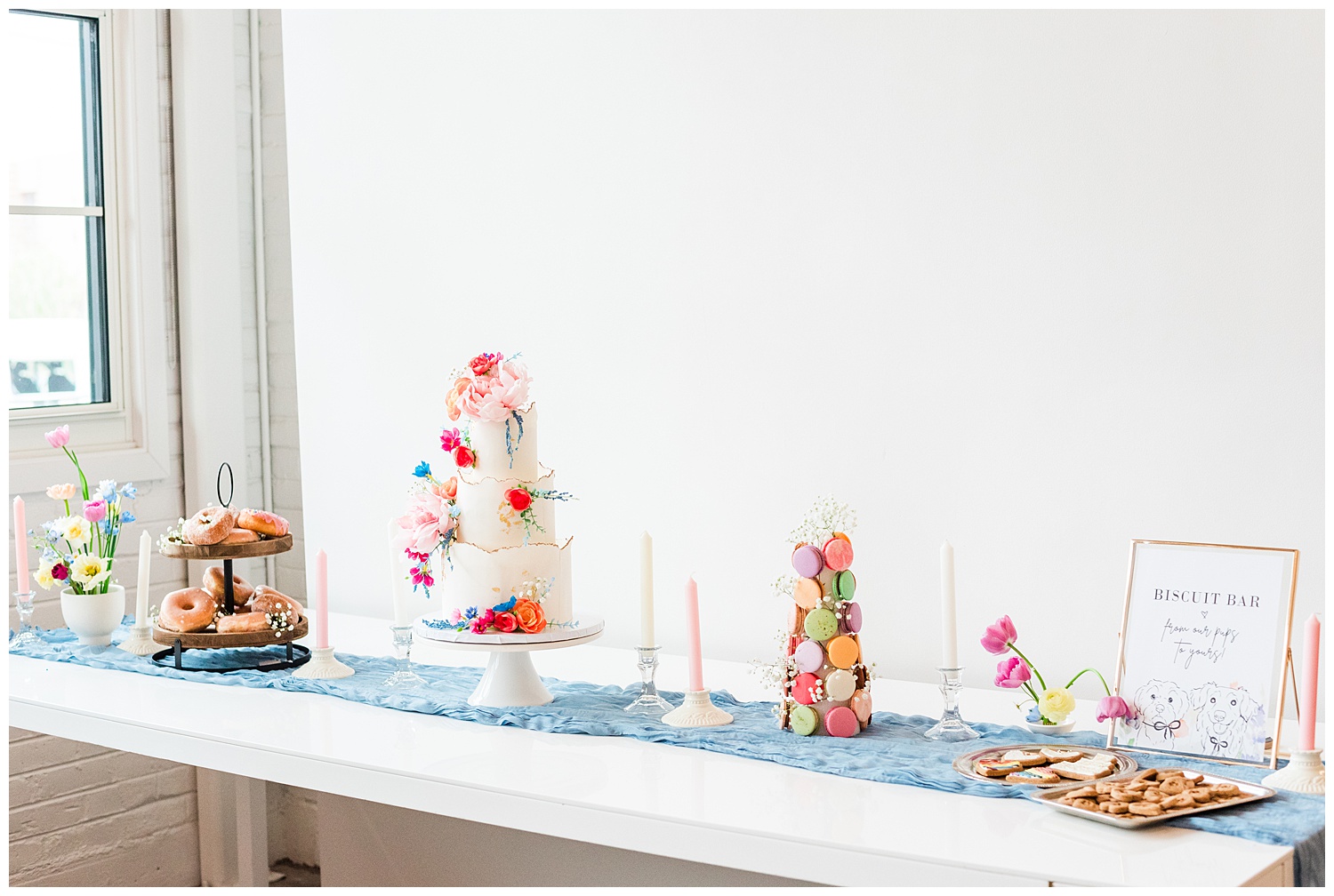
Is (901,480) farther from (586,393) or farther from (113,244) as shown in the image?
(113,244)

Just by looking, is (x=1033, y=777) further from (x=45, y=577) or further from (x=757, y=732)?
(x=45, y=577)

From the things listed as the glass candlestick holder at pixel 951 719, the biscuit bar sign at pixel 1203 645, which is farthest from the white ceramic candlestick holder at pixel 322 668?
the biscuit bar sign at pixel 1203 645

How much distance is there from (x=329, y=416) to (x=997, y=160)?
1371 millimetres

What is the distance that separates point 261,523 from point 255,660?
21 centimetres

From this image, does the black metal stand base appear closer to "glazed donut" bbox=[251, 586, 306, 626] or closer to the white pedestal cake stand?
"glazed donut" bbox=[251, 586, 306, 626]

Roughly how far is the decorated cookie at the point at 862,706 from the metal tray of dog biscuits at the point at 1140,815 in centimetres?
28

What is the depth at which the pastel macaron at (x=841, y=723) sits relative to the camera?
5.17 feet

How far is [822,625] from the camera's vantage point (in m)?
1.57

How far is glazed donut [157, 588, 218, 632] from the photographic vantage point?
202 centimetres

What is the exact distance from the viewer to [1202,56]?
5.60 ft

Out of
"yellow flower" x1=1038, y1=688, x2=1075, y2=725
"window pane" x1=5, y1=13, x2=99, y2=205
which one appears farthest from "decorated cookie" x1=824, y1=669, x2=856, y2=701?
"window pane" x1=5, y1=13, x2=99, y2=205

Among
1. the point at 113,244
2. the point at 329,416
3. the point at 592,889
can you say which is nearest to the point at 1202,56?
the point at 592,889

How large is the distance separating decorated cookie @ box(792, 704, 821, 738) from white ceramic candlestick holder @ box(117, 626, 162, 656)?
3.63 ft

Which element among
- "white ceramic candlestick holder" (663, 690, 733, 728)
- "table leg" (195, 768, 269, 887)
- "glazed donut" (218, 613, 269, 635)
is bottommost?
"table leg" (195, 768, 269, 887)
